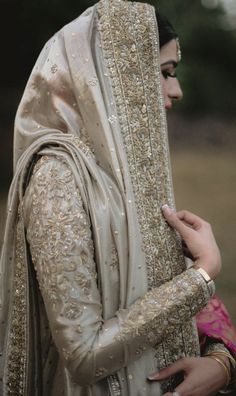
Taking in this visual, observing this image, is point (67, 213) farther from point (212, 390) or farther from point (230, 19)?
point (230, 19)

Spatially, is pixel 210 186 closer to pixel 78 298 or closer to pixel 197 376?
pixel 197 376

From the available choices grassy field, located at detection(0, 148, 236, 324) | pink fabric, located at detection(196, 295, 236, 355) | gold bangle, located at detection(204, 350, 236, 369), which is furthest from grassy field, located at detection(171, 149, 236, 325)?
gold bangle, located at detection(204, 350, 236, 369)

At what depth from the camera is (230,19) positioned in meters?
1.84

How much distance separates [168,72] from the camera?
1.00 meters

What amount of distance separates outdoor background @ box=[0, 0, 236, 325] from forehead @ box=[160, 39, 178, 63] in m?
0.88

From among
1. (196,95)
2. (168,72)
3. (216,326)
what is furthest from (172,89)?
(196,95)

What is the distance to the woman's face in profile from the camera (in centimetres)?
100

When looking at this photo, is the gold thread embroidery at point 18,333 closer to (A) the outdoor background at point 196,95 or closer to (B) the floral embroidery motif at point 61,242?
(B) the floral embroidery motif at point 61,242

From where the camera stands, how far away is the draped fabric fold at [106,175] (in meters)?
0.82

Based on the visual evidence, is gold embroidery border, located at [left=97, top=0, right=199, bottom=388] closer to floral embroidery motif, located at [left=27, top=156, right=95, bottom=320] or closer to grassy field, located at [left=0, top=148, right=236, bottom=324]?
floral embroidery motif, located at [left=27, top=156, right=95, bottom=320]

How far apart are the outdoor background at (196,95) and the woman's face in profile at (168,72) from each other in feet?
2.91

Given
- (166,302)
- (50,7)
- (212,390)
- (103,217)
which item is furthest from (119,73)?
(50,7)

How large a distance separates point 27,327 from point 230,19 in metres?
1.39

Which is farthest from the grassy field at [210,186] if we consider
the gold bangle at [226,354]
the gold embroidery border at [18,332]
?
the gold embroidery border at [18,332]
